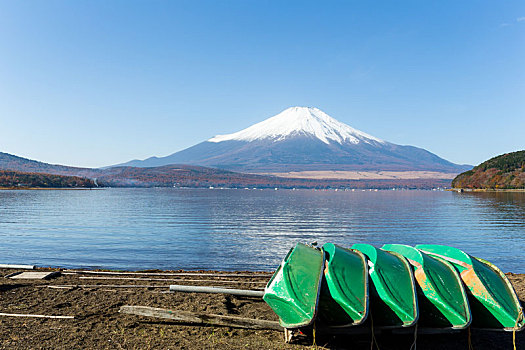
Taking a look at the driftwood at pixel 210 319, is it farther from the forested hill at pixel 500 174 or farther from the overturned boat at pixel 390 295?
the forested hill at pixel 500 174

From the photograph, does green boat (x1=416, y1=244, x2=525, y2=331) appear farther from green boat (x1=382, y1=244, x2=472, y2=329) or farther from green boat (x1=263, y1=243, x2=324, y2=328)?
green boat (x1=263, y1=243, x2=324, y2=328)

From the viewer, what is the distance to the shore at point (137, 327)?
8648 millimetres

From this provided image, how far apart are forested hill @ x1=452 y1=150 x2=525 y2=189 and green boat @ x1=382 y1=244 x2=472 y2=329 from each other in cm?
16401

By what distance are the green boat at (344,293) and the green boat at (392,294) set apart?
33 cm

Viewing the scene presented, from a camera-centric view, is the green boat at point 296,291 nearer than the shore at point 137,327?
Yes

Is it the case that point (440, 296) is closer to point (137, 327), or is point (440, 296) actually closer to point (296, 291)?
point (296, 291)

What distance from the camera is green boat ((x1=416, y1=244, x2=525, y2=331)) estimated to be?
874 centimetres

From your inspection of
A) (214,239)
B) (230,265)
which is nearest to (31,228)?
(214,239)

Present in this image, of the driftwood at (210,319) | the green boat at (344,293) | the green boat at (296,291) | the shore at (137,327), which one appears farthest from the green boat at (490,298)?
the driftwood at (210,319)

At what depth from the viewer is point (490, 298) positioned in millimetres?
8945

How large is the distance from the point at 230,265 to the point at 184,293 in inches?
311

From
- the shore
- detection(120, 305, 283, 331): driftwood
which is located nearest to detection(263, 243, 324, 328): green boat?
detection(120, 305, 283, 331): driftwood

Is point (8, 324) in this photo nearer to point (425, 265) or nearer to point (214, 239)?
point (425, 265)

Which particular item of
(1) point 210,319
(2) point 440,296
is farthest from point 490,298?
(1) point 210,319
